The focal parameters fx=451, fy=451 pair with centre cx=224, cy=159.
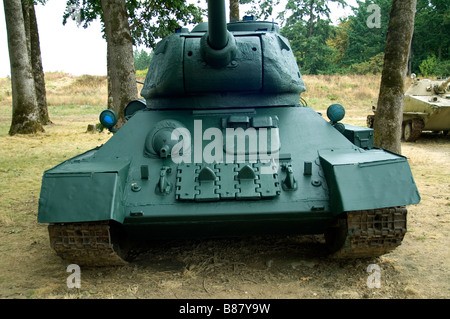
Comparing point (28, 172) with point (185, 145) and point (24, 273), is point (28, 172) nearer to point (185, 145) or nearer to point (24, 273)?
point (24, 273)

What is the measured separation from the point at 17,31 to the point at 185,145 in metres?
11.4

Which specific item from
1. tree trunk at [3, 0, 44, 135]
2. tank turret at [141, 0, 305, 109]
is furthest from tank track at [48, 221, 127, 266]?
tree trunk at [3, 0, 44, 135]

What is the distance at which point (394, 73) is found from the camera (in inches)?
327

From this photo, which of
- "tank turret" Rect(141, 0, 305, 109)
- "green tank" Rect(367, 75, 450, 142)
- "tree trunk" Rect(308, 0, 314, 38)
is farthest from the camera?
"tree trunk" Rect(308, 0, 314, 38)

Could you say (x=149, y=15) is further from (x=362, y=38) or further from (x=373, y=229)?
(x=362, y=38)

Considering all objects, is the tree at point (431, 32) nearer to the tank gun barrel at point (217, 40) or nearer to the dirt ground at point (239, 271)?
the dirt ground at point (239, 271)

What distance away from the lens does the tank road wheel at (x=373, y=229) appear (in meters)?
3.67

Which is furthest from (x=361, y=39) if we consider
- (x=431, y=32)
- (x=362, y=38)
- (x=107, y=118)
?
(x=107, y=118)

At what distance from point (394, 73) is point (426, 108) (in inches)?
217

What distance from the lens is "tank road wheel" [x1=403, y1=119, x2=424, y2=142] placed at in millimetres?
13555

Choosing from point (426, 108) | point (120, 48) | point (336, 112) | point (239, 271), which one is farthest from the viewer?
point (426, 108)

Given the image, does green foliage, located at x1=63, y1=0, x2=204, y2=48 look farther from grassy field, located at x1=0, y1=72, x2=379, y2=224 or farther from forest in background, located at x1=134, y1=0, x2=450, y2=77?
forest in background, located at x1=134, y1=0, x2=450, y2=77

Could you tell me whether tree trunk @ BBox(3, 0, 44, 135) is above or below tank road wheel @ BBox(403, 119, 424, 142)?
above

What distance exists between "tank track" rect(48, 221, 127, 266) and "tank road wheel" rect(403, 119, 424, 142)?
11949 mm
